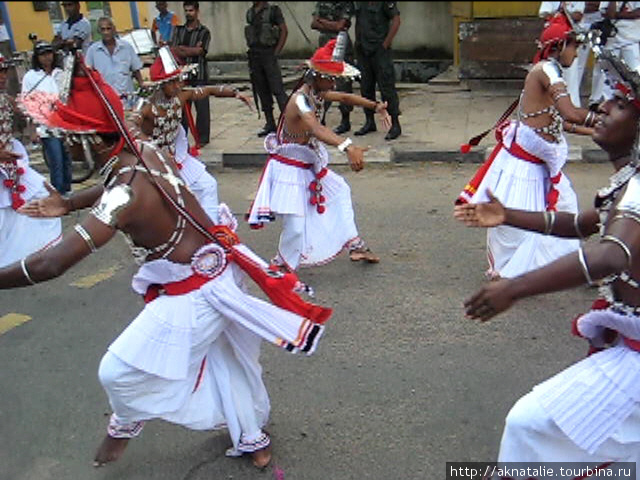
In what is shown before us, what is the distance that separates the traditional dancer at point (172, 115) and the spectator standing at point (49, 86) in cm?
166

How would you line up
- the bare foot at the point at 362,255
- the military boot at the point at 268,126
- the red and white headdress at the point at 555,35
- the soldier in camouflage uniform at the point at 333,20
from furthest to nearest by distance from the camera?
the military boot at the point at 268,126, the soldier in camouflage uniform at the point at 333,20, the bare foot at the point at 362,255, the red and white headdress at the point at 555,35

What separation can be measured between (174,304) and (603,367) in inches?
68.0

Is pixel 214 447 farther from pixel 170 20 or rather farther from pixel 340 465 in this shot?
pixel 170 20

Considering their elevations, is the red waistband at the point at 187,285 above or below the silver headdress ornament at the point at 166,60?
below

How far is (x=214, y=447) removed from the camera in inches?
135

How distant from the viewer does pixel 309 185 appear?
5.14 meters

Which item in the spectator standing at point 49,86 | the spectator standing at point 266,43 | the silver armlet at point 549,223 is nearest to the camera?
the silver armlet at point 549,223

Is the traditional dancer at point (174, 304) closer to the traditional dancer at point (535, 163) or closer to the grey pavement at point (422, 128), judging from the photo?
the traditional dancer at point (535, 163)

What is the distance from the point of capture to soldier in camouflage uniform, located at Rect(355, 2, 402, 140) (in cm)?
869

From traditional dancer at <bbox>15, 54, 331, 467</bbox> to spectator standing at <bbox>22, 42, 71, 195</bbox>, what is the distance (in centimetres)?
395

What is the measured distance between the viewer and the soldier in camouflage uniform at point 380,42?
8688mm

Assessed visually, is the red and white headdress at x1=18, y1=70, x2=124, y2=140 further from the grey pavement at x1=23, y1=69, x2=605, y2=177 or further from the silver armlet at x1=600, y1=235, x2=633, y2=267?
the grey pavement at x1=23, y1=69, x2=605, y2=177

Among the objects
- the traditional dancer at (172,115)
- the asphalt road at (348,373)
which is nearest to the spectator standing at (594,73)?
the asphalt road at (348,373)

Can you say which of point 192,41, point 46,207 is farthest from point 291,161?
point 192,41
